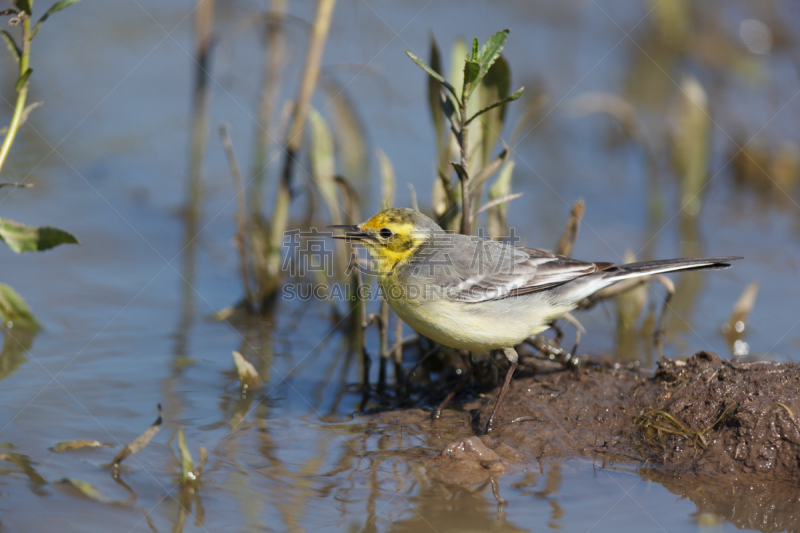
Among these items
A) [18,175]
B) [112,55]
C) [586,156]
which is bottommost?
[18,175]

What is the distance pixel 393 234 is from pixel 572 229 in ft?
5.57

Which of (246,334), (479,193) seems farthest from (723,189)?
(246,334)

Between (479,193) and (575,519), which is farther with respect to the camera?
(479,193)

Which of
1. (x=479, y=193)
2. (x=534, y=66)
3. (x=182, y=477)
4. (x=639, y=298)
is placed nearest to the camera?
(x=182, y=477)

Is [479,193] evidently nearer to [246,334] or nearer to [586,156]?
[246,334]

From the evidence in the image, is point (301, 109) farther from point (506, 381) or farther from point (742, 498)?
point (742, 498)

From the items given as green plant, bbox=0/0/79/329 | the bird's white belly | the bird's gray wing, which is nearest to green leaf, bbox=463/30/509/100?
the bird's gray wing

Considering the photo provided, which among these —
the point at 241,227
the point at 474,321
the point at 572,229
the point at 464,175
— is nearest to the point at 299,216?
the point at 241,227

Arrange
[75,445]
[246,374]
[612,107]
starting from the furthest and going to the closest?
[612,107], [246,374], [75,445]

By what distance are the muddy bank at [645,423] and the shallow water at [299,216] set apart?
0.75 ft

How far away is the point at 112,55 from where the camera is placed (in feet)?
41.2

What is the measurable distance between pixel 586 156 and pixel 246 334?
688 cm

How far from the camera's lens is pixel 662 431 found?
5457 mm

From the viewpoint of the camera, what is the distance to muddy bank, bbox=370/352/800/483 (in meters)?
5.09
